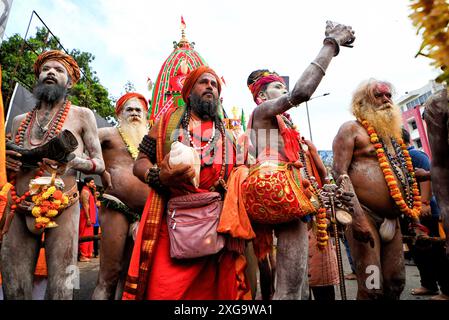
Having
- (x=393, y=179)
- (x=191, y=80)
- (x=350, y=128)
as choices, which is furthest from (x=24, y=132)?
(x=393, y=179)

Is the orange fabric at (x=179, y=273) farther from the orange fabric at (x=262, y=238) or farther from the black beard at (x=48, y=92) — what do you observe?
the black beard at (x=48, y=92)

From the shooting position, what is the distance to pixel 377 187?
2.86m

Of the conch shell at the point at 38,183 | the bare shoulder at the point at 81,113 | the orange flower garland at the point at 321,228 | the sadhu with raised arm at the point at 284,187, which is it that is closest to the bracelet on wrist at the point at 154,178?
the sadhu with raised arm at the point at 284,187

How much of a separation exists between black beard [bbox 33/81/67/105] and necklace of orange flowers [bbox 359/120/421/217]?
306 centimetres

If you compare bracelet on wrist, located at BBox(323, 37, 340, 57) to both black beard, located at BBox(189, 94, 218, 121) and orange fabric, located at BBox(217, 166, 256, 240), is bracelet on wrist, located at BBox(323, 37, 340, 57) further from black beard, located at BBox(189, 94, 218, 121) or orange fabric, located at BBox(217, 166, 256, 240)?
orange fabric, located at BBox(217, 166, 256, 240)

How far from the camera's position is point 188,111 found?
2.59 m

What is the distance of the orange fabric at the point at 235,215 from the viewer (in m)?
2.05

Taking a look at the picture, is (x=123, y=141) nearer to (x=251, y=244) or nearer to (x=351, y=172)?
(x=251, y=244)

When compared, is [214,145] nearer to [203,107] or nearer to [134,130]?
[203,107]

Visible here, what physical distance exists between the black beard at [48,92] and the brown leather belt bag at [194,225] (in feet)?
5.07

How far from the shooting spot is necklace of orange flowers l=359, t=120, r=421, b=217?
9.14ft

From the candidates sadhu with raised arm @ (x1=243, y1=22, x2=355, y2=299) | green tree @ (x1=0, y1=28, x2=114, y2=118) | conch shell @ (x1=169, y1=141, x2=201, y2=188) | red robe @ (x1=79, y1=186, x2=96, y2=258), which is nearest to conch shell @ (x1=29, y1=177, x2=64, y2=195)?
conch shell @ (x1=169, y1=141, x2=201, y2=188)

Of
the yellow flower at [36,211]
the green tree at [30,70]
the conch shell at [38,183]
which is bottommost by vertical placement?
the yellow flower at [36,211]

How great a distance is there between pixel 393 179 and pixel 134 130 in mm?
2975
